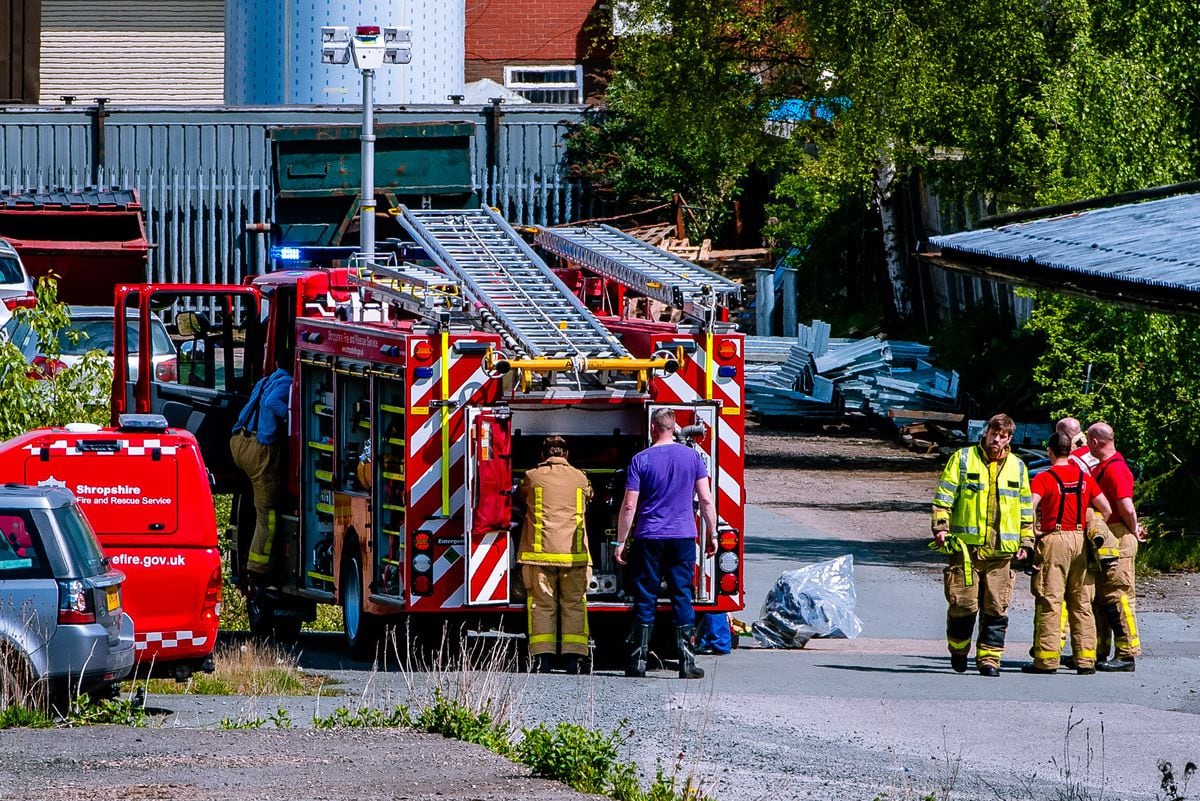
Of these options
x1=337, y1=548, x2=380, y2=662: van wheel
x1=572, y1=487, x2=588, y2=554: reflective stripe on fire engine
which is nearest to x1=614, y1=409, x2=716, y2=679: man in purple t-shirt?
x1=572, y1=487, x2=588, y2=554: reflective stripe on fire engine

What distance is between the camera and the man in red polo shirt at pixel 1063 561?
45.0 feet

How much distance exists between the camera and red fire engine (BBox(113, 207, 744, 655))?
42.4 ft

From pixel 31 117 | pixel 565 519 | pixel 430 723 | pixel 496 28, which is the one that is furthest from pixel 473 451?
pixel 496 28

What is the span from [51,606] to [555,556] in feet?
11.3

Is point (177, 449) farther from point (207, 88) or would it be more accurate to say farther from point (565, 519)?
point (207, 88)

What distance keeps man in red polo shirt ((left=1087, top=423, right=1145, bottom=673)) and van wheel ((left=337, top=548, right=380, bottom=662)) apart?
4944 millimetres

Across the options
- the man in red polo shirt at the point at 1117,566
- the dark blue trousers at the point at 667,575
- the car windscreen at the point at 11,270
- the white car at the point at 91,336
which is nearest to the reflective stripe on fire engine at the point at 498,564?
the dark blue trousers at the point at 667,575

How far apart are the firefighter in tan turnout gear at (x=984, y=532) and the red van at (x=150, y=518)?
4743 millimetres

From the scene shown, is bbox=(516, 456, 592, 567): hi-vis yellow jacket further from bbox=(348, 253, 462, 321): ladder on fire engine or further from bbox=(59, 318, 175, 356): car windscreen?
bbox=(59, 318, 175, 356): car windscreen

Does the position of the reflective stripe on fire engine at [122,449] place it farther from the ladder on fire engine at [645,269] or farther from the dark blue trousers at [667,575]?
the ladder on fire engine at [645,269]

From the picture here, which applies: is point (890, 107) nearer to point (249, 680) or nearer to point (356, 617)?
point (356, 617)

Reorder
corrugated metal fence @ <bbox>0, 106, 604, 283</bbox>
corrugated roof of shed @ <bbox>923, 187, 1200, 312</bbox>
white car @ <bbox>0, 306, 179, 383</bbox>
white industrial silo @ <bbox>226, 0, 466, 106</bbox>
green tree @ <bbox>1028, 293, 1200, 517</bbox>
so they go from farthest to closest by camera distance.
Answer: white industrial silo @ <bbox>226, 0, 466, 106</bbox> < corrugated metal fence @ <bbox>0, 106, 604, 283</bbox> < white car @ <bbox>0, 306, 179, 383</bbox> < green tree @ <bbox>1028, 293, 1200, 517</bbox> < corrugated roof of shed @ <bbox>923, 187, 1200, 312</bbox>

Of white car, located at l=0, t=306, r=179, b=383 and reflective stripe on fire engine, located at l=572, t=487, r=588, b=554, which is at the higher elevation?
white car, located at l=0, t=306, r=179, b=383

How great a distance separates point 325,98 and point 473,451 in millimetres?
25793
